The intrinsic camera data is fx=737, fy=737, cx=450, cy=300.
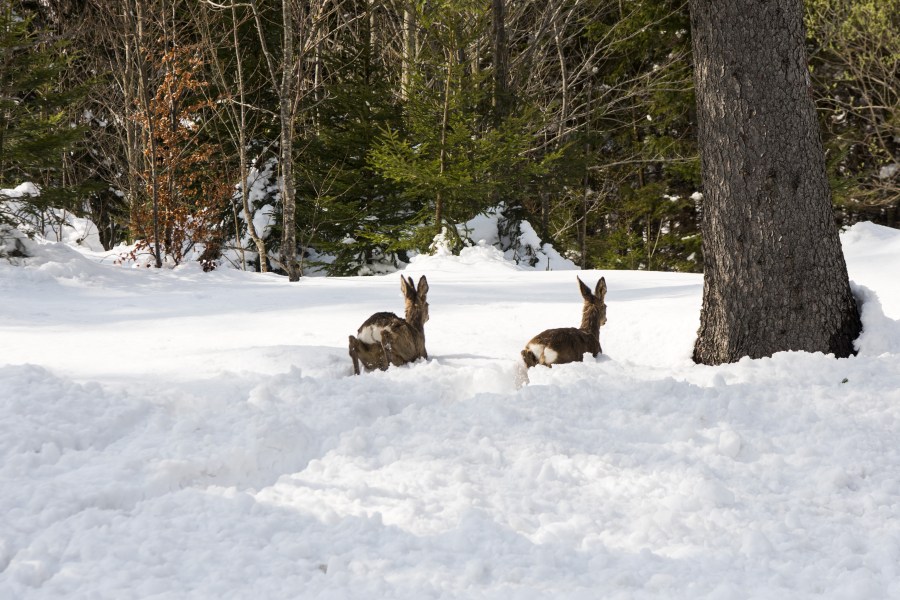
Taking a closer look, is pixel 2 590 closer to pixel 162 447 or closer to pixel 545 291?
pixel 162 447

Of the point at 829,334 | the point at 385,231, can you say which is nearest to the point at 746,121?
the point at 829,334

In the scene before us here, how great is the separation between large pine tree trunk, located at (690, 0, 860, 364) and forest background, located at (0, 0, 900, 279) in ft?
20.8

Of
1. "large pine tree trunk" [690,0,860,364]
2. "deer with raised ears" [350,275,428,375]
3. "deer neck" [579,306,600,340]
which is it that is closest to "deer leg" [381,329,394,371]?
"deer with raised ears" [350,275,428,375]

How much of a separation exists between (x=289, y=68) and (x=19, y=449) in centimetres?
1046

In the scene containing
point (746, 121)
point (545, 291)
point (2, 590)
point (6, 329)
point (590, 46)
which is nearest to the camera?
point (2, 590)

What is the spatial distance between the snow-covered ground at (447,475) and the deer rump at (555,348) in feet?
0.84

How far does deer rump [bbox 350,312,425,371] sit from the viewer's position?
5754mm

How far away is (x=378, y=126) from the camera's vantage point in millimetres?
15523

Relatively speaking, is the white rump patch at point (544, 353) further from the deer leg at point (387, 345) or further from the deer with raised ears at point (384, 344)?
the deer leg at point (387, 345)

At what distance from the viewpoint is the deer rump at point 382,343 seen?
18.9 feet

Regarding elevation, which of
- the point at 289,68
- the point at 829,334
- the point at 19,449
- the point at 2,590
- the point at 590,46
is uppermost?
the point at 590,46

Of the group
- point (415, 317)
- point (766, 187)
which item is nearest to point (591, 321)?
point (415, 317)

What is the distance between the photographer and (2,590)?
2715mm

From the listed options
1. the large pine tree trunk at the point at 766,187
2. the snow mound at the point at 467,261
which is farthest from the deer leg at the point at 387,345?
the snow mound at the point at 467,261
